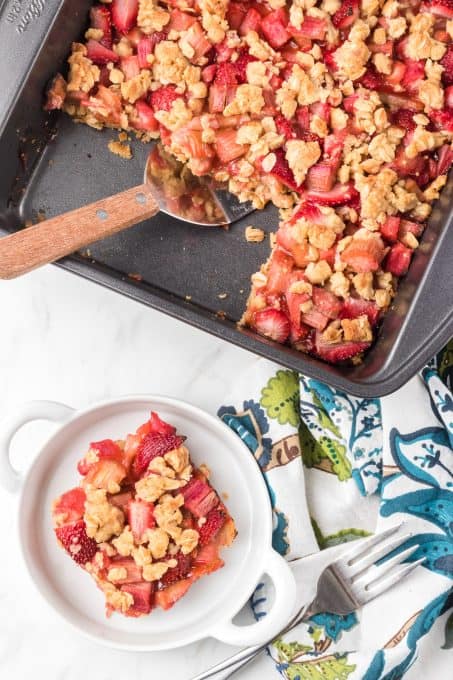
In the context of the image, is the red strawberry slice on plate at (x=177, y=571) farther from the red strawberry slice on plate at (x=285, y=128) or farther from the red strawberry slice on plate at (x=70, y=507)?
the red strawberry slice on plate at (x=285, y=128)

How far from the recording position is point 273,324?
149cm

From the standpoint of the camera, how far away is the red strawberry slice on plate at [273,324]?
1.49m

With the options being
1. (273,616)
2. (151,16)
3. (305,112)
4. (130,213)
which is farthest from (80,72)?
(273,616)

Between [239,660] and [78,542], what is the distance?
0.37 metres

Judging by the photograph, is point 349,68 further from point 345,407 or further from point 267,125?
point 345,407

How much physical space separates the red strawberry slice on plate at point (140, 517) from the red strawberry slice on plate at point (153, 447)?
65 mm

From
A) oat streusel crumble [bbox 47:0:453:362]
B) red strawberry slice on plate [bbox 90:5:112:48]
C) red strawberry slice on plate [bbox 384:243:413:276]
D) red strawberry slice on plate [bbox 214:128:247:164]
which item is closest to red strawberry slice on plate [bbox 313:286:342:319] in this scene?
oat streusel crumble [bbox 47:0:453:362]

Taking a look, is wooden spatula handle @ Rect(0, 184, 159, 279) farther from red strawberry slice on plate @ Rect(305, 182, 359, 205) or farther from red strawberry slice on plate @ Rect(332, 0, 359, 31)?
red strawberry slice on plate @ Rect(332, 0, 359, 31)

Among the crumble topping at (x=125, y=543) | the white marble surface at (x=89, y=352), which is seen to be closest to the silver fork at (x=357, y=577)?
the crumble topping at (x=125, y=543)

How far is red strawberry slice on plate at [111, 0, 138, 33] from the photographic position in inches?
59.9

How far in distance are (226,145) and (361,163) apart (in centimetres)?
24

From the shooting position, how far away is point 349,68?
1.51m

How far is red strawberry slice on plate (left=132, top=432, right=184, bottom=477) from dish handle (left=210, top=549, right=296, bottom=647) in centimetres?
26

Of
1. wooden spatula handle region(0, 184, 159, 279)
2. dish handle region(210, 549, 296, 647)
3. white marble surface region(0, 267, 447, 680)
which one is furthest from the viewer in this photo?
white marble surface region(0, 267, 447, 680)
